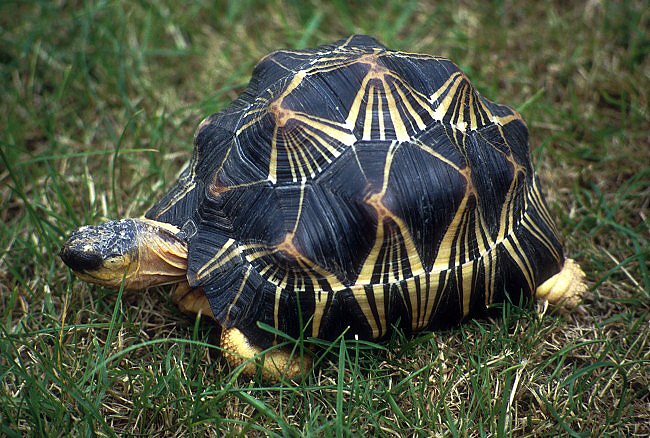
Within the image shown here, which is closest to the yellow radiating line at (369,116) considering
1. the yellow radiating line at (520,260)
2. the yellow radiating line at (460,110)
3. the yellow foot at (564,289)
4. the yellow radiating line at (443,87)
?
the yellow radiating line at (443,87)

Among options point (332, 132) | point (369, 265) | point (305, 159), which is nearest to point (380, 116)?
point (332, 132)

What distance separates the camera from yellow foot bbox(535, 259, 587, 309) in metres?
2.57

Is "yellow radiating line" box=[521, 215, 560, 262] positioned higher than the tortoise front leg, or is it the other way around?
"yellow radiating line" box=[521, 215, 560, 262]

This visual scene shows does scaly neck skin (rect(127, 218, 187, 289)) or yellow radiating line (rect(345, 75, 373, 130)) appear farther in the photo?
scaly neck skin (rect(127, 218, 187, 289))

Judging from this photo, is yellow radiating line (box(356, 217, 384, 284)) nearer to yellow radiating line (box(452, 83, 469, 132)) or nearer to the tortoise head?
yellow radiating line (box(452, 83, 469, 132))

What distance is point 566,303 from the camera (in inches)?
102

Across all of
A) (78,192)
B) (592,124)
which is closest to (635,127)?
(592,124)

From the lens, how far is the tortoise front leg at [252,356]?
7.32 feet

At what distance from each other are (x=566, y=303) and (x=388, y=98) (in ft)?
3.87

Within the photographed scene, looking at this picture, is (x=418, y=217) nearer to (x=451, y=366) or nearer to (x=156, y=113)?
(x=451, y=366)

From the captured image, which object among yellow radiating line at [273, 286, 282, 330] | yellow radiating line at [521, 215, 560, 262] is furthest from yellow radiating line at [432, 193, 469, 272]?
yellow radiating line at [273, 286, 282, 330]

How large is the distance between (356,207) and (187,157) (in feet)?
4.90

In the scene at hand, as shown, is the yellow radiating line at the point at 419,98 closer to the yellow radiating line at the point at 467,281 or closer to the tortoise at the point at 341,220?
the tortoise at the point at 341,220

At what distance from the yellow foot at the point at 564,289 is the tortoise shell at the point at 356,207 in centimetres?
28
